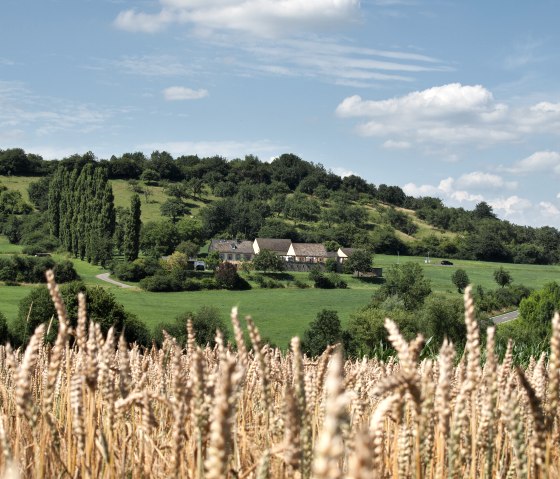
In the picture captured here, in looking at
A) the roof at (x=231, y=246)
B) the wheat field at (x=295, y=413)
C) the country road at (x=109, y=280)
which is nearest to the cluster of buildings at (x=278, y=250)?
the roof at (x=231, y=246)

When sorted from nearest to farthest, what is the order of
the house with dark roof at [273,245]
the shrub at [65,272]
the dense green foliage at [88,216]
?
the shrub at [65,272] < the dense green foliage at [88,216] < the house with dark roof at [273,245]

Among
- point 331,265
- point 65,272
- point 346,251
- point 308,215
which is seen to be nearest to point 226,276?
point 65,272

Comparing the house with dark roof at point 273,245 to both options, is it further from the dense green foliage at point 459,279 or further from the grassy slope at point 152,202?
the dense green foliage at point 459,279

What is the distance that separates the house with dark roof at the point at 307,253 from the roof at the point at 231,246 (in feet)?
27.2

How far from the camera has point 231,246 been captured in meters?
140

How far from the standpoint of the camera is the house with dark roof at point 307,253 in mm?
137212

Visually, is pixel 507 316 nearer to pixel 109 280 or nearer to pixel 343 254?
pixel 343 254

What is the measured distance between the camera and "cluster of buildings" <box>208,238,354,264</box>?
137500 millimetres

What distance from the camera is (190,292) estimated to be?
102125 mm

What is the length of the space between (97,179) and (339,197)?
264 ft

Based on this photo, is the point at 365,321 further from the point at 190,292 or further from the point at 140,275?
the point at 140,275

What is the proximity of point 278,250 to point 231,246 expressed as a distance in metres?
9.26

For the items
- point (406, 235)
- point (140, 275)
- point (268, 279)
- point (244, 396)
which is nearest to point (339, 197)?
point (406, 235)

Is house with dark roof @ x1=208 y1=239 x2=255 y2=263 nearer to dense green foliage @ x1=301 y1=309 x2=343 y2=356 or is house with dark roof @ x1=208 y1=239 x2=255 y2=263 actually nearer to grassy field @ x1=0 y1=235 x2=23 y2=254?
grassy field @ x1=0 y1=235 x2=23 y2=254
